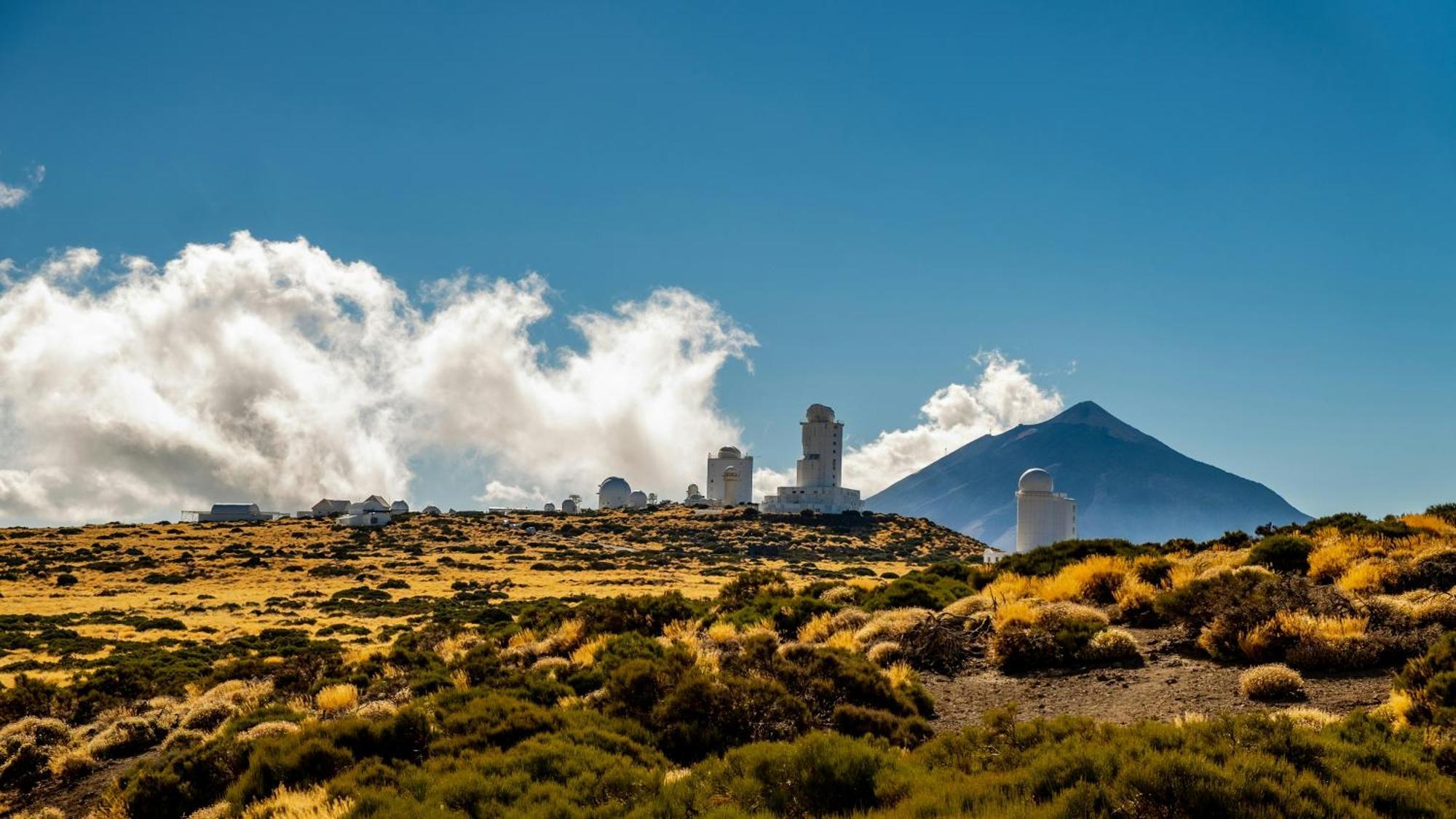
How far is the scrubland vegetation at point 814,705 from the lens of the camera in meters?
7.19

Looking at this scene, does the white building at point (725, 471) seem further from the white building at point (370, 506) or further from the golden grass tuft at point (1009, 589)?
the golden grass tuft at point (1009, 589)

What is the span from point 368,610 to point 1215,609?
33.6m

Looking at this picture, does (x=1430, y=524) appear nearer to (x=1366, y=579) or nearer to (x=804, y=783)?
(x=1366, y=579)

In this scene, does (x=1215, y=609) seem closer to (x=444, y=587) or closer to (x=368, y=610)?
(x=368, y=610)

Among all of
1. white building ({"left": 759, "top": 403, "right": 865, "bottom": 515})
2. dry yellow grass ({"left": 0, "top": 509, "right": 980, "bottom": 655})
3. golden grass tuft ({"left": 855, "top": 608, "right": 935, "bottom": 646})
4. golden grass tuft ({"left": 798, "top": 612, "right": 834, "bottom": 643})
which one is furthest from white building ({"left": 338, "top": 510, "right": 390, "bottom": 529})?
golden grass tuft ({"left": 855, "top": 608, "right": 935, "bottom": 646})

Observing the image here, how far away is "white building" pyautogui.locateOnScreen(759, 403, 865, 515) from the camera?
338 feet

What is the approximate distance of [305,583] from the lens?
163 ft

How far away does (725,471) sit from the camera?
11838 centimetres

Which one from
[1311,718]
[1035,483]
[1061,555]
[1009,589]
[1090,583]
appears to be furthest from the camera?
[1035,483]

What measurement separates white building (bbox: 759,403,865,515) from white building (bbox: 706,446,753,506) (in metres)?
12.6

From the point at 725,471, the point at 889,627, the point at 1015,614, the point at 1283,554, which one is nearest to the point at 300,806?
the point at 889,627

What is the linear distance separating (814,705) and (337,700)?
7.68 m

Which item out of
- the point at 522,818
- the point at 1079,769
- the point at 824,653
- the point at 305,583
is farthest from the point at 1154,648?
the point at 305,583

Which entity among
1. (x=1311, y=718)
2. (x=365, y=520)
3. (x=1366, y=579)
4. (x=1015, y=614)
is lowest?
(x=1311, y=718)
